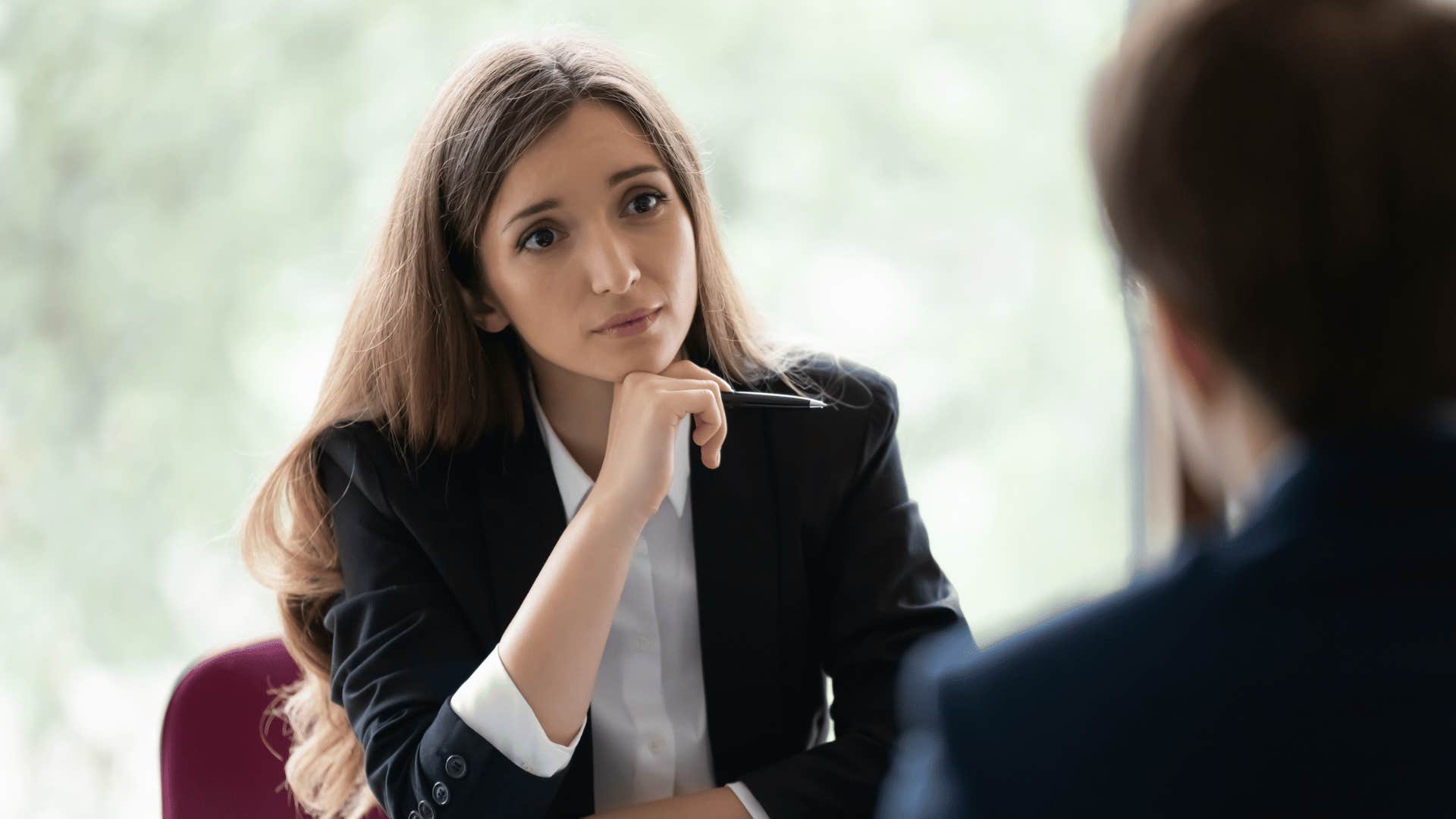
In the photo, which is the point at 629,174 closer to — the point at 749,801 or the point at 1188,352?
the point at 749,801

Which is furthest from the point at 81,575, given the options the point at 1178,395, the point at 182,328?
the point at 1178,395

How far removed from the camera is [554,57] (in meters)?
1.45

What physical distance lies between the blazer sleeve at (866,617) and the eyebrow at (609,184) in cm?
40

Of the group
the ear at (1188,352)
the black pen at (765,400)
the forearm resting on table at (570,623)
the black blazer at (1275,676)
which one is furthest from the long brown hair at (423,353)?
the black blazer at (1275,676)

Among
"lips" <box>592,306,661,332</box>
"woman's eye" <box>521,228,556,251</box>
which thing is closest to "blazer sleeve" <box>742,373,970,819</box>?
"lips" <box>592,306,661,332</box>

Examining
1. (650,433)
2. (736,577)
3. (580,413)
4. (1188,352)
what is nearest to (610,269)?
(650,433)

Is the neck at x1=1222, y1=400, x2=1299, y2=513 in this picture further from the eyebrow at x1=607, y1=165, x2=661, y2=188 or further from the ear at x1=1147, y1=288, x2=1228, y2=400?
the eyebrow at x1=607, y1=165, x2=661, y2=188

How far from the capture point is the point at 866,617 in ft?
4.84

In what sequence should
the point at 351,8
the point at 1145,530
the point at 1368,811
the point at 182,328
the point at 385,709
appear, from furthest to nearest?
the point at 182,328 → the point at 351,8 → the point at 1145,530 → the point at 385,709 → the point at 1368,811

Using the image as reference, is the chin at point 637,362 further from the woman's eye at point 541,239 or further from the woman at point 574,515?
the woman's eye at point 541,239

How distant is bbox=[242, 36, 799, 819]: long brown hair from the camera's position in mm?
1460

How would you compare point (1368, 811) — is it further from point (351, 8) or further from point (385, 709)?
point (351, 8)

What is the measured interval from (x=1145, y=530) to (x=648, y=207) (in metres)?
0.98

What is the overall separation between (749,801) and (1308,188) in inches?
35.6
